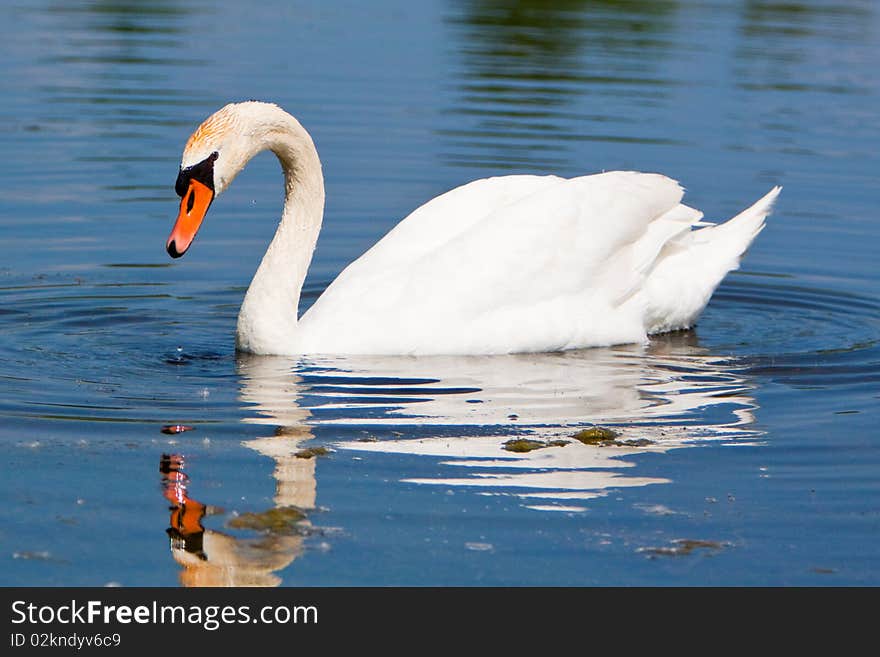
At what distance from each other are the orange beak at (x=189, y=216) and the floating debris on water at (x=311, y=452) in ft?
6.00

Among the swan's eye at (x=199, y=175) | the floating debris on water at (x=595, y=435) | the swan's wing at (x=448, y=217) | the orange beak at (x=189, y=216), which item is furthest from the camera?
the swan's wing at (x=448, y=217)

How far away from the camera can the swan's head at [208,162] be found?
29.7ft

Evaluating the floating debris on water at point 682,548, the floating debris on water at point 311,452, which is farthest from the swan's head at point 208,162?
the floating debris on water at point 682,548

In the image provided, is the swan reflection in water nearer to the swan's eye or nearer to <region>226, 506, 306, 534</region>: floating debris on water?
<region>226, 506, 306, 534</region>: floating debris on water

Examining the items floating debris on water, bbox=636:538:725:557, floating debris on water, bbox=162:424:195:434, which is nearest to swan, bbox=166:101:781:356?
floating debris on water, bbox=162:424:195:434

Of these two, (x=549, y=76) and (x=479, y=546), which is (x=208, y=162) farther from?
(x=549, y=76)

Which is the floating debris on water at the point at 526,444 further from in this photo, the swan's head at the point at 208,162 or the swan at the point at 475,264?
the swan's head at the point at 208,162

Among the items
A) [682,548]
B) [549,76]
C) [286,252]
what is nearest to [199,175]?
[286,252]

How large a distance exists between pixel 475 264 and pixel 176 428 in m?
2.52

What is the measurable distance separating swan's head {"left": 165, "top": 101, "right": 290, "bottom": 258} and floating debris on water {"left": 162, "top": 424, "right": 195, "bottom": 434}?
129cm

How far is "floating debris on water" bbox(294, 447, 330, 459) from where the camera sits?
7.48m
